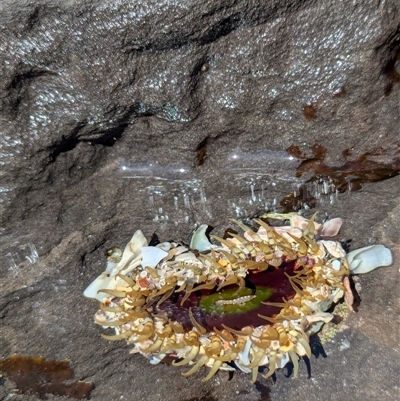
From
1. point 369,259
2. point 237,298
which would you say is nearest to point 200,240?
point 237,298

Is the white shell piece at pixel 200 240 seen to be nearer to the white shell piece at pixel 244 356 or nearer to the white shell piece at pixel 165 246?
the white shell piece at pixel 165 246

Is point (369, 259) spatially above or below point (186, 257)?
below

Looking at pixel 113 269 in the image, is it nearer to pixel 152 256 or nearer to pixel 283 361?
pixel 152 256

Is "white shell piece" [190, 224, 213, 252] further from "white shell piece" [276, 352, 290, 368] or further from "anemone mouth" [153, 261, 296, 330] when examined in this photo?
"white shell piece" [276, 352, 290, 368]

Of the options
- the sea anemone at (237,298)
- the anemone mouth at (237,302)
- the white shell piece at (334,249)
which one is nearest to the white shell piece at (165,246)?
the sea anemone at (237,298)

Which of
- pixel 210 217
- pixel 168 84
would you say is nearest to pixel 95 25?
pixel 168 84

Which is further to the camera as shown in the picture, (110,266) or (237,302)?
(110,266)

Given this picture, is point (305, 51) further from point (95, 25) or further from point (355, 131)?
point (95, 25)
